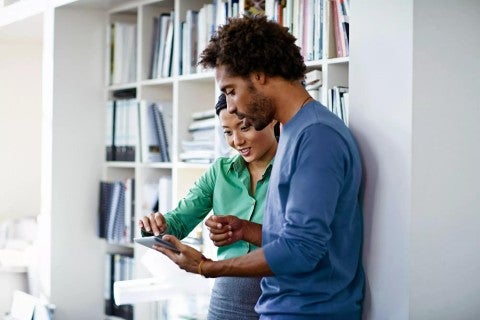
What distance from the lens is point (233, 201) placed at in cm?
255

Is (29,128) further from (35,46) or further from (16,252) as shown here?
(16,252)

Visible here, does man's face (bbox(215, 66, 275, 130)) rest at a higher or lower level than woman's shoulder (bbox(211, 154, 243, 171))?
higher

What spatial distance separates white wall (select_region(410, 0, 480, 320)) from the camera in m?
1.98

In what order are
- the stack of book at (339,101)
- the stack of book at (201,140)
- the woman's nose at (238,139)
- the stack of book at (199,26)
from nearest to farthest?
the woman's nose at (238,139)
the stack of book at (339,101)
the stack of book at (199,26)
the stack of book at (201,140)

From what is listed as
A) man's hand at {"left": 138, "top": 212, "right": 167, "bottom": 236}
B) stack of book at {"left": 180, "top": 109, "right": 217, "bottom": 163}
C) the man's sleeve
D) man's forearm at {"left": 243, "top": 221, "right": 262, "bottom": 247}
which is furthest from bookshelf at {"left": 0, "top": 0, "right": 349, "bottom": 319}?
the man's sleeve

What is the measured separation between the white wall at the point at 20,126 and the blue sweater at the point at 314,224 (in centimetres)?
408

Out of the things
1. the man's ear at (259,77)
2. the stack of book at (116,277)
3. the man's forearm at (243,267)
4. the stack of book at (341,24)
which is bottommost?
the stack of book at (116,277)

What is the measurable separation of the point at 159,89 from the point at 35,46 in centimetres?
187

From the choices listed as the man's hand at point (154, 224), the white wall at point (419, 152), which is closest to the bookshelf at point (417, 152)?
the white wall at point (419, 152)

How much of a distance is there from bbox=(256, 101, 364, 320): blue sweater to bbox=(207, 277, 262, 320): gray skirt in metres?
0.41

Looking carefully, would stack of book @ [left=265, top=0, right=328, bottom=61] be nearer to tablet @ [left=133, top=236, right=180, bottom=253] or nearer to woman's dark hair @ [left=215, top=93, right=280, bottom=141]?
woman's dark hair @ [left=215, top=93, right=280, bottom=141]

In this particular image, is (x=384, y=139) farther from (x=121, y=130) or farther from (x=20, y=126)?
(x=20, y=126)

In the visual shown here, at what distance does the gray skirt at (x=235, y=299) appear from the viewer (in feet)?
8.02

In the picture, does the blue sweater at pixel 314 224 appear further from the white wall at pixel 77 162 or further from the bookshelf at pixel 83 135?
the white wall at pixel 77 162
